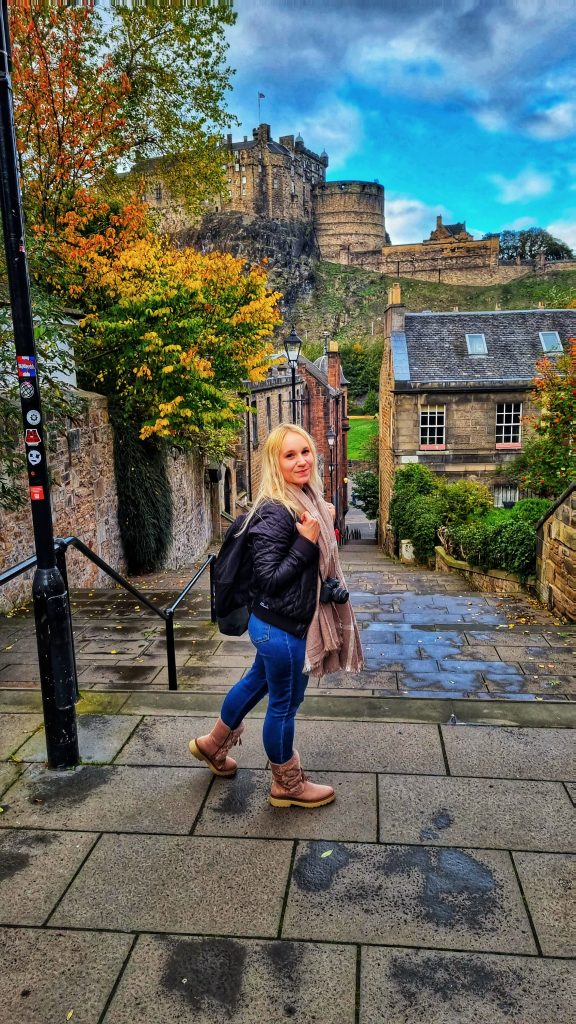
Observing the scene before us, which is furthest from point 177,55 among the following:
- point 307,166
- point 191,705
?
point 307,166

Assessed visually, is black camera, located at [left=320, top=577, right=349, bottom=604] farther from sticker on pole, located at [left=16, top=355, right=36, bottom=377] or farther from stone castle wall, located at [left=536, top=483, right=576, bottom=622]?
stone castle wall, located at [left=536, top=483, right=576, bottom=622]

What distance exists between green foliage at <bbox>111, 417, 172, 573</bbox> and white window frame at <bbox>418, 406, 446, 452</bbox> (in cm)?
1324

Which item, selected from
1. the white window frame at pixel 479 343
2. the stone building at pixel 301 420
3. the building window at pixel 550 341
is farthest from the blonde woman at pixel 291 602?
the building window at pixel 550 341

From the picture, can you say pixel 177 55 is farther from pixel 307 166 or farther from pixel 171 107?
pixel 307 166

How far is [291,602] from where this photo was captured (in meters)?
3.31

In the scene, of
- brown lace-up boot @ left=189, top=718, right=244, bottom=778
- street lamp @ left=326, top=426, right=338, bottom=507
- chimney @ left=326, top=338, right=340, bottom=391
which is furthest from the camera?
chimney @ left=326, top=338, right=340, bottom=391

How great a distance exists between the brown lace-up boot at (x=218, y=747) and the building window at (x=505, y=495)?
22823mm

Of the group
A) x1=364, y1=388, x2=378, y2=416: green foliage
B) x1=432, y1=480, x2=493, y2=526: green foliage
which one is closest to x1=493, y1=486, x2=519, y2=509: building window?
x1=432, y1=480, x2=493, y2=526: green foliage

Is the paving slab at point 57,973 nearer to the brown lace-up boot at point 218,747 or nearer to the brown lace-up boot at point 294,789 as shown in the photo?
the brown lace-up boot at point 294,789

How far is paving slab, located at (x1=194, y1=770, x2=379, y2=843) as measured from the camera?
347 centimetres

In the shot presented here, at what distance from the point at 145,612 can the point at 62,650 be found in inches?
167

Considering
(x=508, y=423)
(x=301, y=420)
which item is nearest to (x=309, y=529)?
(x=508, y=423)

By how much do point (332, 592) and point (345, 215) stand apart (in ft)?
350

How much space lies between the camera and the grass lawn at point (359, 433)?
2194 inches
